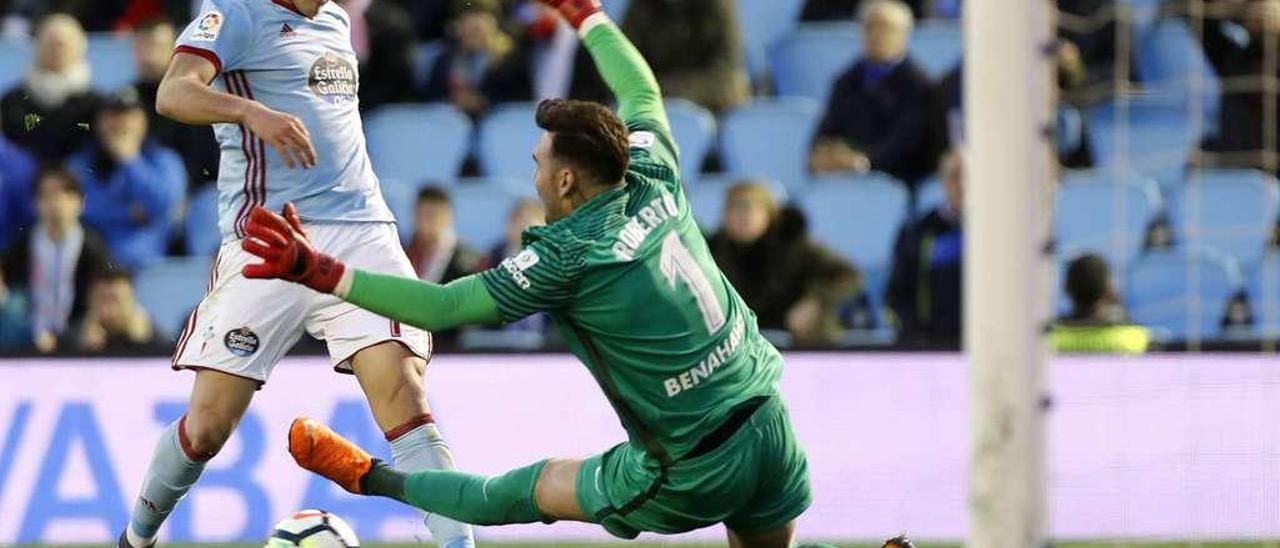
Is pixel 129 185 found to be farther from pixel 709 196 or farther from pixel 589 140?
pixel 589 140

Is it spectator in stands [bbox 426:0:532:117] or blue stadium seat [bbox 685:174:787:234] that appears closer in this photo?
blue stadium seat [bbox 685:174:787:234]

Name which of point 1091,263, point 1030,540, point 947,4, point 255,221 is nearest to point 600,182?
point 255,221

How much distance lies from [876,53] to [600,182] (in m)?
6.08

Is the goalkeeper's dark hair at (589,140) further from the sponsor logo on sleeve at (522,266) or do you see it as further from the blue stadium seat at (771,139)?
the blue stadium seat at (771,139)

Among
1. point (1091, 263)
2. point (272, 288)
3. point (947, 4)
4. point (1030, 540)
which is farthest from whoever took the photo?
point (947, 4)

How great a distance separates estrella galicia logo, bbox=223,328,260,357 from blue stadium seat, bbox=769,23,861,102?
643 centimetres

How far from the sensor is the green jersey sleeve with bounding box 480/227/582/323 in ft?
20.5

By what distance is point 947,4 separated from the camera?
44.9ft

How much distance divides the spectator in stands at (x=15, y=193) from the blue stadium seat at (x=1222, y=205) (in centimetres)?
575

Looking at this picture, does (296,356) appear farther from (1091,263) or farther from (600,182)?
(600,182)

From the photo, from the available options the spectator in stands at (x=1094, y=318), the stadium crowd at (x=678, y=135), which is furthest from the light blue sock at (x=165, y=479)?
the spectator in stands at (x=1094, y=318)

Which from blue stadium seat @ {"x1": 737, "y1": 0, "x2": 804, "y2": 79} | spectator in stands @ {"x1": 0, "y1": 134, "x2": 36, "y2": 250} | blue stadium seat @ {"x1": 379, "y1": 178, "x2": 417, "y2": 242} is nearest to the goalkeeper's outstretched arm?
blue stadium seat @ {"x1": 379, "y1": 178, "x2": 417, "y2": 242}

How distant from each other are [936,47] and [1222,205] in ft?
6.77

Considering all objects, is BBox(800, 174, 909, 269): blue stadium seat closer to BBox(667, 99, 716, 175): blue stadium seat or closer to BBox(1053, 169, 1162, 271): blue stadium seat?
BBox(667, 99, 716, 175): blue stadium seat
